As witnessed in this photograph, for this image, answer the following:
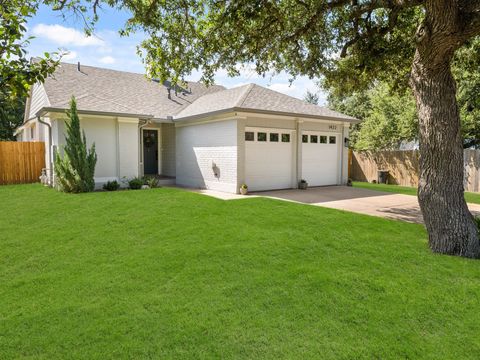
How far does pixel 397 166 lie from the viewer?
1753 centimetres

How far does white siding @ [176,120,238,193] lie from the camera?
40.9 ft

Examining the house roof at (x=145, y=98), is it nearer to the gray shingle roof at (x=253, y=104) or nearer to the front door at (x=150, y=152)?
the gray shingle roof at (x=253, y=104)

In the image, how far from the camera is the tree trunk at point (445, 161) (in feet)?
18.3

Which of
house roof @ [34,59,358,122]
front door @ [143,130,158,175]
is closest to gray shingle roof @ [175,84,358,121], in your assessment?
house roof @ [34,59,358,122]

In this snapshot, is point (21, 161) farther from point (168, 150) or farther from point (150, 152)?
point (168, 150)

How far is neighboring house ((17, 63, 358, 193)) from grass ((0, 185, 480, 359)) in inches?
214

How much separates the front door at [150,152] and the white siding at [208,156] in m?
1.65

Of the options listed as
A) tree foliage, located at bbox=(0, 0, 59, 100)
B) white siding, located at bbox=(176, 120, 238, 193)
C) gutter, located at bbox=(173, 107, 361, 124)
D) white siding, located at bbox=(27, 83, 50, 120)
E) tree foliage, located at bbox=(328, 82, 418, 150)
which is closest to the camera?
tree foliage, located at bbox=(0, 0, 59, 100)

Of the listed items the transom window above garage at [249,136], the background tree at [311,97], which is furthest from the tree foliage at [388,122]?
the background tree at [311,97]

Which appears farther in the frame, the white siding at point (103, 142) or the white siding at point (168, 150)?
the white siding at point (168, 150)

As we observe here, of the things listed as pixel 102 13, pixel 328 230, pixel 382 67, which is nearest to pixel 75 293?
pixel 328 230

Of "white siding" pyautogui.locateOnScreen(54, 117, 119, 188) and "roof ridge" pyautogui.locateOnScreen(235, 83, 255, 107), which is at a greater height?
"roof ridge" pyautogui.locateOnScreen(235, 83, 255, 107)

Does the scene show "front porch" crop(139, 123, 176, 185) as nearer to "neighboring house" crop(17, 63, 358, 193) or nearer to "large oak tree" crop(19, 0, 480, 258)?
"neighboring house" crop(17, 63, 358, 193)

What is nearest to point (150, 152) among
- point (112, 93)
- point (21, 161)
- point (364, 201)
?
point (112, 93)
